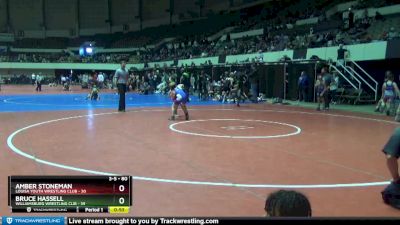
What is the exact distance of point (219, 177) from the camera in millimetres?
7070

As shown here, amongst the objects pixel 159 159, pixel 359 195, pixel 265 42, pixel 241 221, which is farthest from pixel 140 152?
pixel 265 42

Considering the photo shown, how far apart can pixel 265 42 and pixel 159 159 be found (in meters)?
31.1

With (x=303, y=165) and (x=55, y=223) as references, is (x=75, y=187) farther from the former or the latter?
(x=303, y=165)
